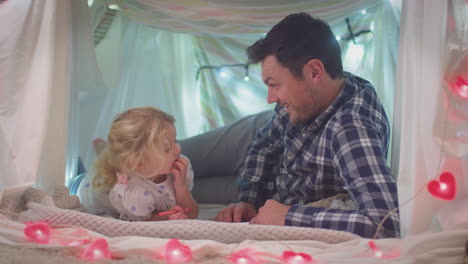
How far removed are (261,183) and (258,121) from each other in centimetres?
48

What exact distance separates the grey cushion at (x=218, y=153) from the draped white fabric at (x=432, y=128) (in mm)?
1159

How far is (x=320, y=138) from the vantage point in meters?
1.51

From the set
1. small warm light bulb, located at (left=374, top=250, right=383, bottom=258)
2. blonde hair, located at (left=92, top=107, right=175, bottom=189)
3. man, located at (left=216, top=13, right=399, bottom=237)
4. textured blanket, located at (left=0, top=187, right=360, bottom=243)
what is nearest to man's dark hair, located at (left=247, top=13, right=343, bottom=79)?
man, located at (left=216, top=13, right=399, bottom=237)

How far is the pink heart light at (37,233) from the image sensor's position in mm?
1184

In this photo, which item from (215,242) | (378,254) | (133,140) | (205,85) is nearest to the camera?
(378,254)

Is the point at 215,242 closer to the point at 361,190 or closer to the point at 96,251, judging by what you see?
the point at 96,251

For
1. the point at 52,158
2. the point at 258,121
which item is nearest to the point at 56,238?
the point at 52,158

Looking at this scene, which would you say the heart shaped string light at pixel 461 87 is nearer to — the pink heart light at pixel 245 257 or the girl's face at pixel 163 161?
the pink heart light at pixel 245 257

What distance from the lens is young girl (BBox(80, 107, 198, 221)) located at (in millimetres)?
1653

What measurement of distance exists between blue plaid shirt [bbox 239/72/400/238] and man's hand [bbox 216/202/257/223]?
0.13 m

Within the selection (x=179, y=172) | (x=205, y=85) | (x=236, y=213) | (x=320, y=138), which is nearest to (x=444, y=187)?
(x=320, y=138)

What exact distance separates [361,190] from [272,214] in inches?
11.3

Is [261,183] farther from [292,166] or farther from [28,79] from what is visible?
[28,79]

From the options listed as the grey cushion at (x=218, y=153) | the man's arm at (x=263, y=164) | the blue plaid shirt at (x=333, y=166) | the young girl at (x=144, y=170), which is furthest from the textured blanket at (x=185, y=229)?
the grey cushion at (x=218, y=153)
